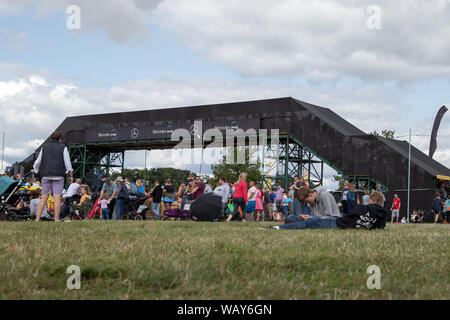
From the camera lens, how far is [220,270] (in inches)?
166

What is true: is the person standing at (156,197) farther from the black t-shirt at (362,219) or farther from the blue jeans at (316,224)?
the black t-shirt at (362,219)

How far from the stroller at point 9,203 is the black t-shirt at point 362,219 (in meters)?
9.44

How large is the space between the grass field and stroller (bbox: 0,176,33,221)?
9.42 metres

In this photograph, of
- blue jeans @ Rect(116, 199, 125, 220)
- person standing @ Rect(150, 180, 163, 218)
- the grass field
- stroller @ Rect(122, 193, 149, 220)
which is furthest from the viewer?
stroller @ Rect(122, 193, 149, 220)

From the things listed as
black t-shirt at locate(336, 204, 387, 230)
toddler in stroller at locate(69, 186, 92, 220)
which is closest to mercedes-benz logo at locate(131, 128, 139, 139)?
toddler in stroller at locate(69, 186, 92, 220)

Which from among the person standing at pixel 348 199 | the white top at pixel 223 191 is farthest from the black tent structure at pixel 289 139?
the white top at pixel 223 191

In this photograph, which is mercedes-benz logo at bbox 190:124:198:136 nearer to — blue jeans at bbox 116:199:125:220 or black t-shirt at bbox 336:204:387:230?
blue jeans at bbox 116:199:125:220

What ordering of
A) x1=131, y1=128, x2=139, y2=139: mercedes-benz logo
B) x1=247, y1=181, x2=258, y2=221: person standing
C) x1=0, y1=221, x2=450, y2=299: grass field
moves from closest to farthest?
x1=0, y1=221, x2=450, y2=299: grass field → x1=247, y1=181, x2=258, y2=221: person standing → x1=131, y1=128, x2=139, y2=139: mercedes-benz logo

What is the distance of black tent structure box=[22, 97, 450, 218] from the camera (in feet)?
106

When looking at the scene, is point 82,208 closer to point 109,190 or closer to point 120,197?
point 109,190

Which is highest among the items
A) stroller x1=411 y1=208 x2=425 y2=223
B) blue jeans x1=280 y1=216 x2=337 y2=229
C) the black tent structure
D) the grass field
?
the black tent structure

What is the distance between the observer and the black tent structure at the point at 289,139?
32375 mm

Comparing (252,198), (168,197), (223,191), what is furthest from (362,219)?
(168,197)

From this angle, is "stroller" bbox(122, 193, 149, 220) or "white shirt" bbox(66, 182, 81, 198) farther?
"stroller" bbox(122, 193, 149, 220)
